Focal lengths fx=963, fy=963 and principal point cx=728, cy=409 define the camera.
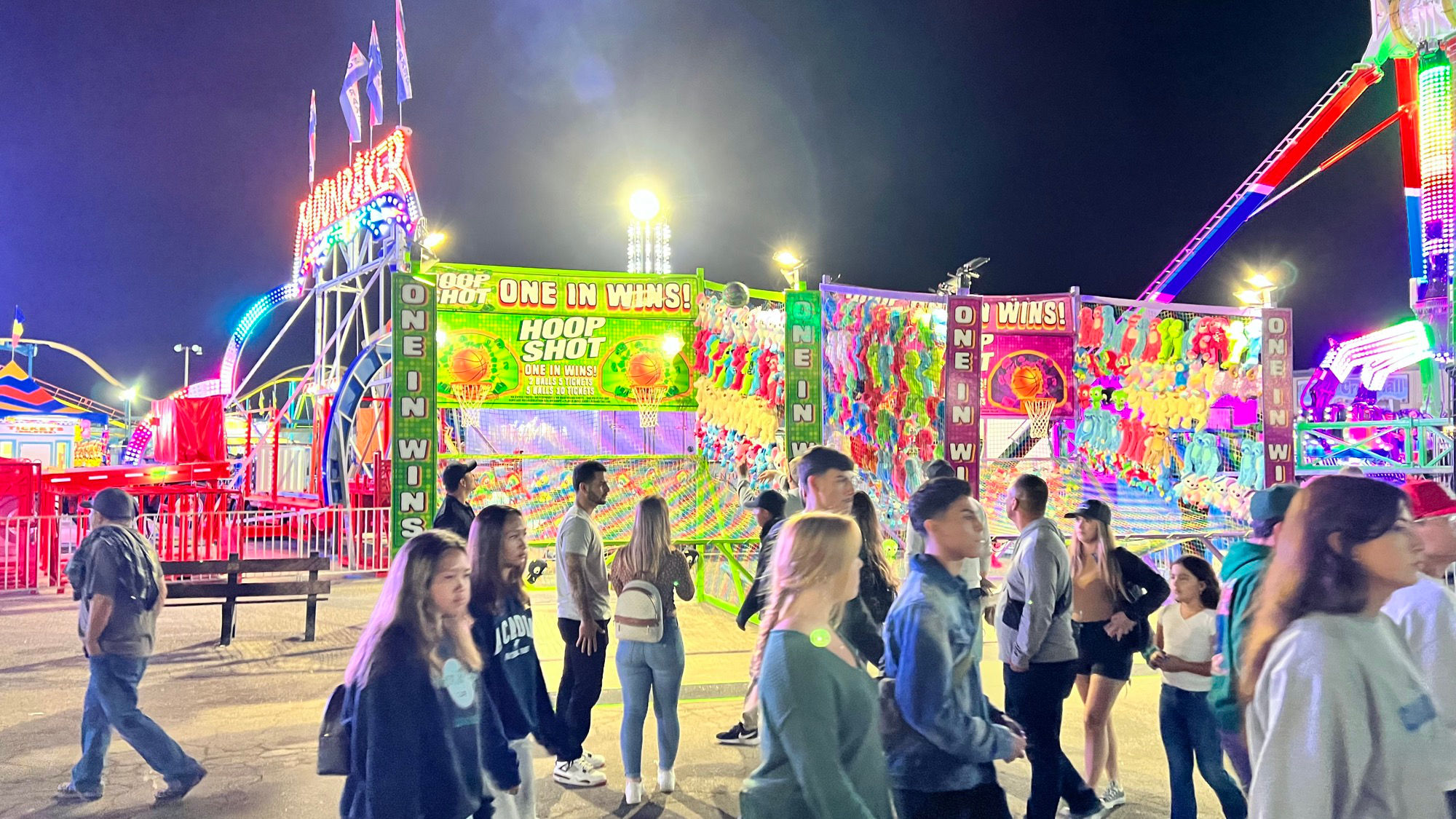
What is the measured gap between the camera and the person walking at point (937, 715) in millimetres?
2998

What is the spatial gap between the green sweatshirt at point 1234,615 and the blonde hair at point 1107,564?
95cm

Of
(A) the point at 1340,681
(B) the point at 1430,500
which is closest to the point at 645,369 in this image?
(B) the point at 1430,500

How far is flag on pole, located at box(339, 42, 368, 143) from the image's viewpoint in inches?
1069

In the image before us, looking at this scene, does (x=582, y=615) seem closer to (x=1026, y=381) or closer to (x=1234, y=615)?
(x=1234, y=615)

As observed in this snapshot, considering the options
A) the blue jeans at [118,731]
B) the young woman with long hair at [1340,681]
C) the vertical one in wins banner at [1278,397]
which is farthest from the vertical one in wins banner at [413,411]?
the vertical one in wins banner at [1278,397]

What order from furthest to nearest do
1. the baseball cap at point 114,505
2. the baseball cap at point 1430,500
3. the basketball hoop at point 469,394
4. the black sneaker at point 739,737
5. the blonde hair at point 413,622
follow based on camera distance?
the basketball hoop at point 469,394
the black sneaker at point 739,737
the baseball cap at point 114,505
the baseball cap at point 1430,500
the blonde hair at point 413,622

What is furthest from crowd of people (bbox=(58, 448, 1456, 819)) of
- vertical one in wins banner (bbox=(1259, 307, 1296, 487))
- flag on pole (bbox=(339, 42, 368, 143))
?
flag on pole (bbox=(339, 42, 368, 143))

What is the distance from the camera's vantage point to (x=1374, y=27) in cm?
1927

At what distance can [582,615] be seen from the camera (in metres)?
5.45

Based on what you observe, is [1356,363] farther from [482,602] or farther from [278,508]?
[278,508]

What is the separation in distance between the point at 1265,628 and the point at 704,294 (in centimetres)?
1009

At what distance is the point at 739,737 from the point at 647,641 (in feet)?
4.78

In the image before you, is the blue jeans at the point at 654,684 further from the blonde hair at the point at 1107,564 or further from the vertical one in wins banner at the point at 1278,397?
the vertical one in wins banner at the point at 1278,397

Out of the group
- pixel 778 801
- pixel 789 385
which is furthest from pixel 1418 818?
pixel 789 385
